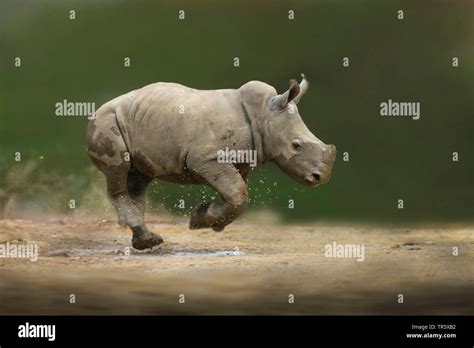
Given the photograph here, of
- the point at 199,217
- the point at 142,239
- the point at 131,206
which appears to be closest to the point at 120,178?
the point at 131,206

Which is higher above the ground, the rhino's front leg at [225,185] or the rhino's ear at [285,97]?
the rhino's ear at [285,97]

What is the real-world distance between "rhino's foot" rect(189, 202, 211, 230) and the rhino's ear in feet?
3.87

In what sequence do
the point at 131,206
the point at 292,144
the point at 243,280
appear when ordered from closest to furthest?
1. the point at 243,280
2. the point at 292,144
3. the point at 131,206

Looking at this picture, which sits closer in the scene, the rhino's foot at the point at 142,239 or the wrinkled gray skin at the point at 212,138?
the wrinkled gray skin at the point at 212,138

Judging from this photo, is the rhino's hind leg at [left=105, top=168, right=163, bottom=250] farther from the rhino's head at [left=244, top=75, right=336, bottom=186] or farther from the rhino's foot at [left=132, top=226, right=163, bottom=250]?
the rhino's head at [left=244, top=75, right=336, bottom=186]

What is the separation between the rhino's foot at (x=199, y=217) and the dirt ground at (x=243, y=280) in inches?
15.7

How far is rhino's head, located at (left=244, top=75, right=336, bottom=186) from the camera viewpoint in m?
9.65

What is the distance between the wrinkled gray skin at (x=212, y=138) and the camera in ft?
31.5

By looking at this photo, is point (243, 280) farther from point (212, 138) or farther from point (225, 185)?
point (212, 138)

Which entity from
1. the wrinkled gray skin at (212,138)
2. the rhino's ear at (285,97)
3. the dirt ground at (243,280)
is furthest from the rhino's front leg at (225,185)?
the rhino's ear at (285,97)

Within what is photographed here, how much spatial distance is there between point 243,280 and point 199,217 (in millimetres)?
795

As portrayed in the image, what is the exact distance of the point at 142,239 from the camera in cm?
1045

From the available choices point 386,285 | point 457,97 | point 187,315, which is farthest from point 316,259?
point 457,97

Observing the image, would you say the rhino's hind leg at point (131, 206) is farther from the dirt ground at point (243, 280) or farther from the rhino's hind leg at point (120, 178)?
the dirt ground at point (243, 280)
